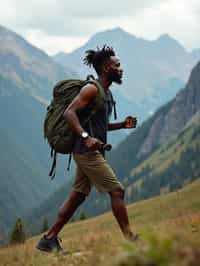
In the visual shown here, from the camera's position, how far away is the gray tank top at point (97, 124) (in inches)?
328

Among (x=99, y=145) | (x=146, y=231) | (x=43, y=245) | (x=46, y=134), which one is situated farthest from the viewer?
(x=43, y=245)

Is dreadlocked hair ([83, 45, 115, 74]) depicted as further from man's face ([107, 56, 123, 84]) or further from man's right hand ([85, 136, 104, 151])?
man's right hand ([85, 136, 104, 151])

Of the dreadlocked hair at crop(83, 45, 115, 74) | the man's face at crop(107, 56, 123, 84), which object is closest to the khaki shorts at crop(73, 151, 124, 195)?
the man's face at crop(107, 56, 123, 84)

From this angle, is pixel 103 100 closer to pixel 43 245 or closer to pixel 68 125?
pixel 68 125

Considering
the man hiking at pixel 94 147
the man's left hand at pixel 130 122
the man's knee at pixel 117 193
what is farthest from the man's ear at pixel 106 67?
the man's knee at pixel 117 193

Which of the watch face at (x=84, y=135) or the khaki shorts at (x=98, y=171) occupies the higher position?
the watch face at (x=84, y=135)

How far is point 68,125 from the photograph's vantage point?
27.2 ft

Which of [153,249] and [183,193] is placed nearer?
[153,249]

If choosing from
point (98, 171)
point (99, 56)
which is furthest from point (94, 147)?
point (99, 56)

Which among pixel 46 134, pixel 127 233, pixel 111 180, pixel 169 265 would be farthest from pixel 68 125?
pixel 169 265

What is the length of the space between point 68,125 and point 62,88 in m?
0.61

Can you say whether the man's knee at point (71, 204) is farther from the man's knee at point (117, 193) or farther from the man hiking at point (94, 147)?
the man's knee at point (117, 193)

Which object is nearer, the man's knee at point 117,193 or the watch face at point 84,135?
the watch face at point 84,135

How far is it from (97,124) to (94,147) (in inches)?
24.5
